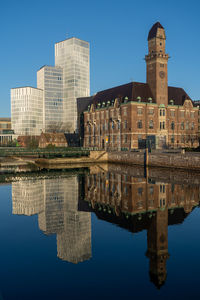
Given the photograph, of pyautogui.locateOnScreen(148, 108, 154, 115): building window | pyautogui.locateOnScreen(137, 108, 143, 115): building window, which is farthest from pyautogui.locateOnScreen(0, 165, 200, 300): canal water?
pyautogui.locateOnScreen(148, 108, 154, 115): building window

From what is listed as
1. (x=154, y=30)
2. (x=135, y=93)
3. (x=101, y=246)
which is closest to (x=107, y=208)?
(x=101, y=246)

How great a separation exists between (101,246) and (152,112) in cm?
→ 7390

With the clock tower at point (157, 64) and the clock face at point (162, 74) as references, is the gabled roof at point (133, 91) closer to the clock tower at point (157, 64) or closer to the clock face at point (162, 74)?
the clock tower at point (157, 64)

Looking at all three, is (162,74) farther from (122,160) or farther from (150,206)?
(150,206)

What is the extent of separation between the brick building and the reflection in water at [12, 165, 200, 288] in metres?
45.1

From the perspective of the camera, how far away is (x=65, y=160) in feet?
246

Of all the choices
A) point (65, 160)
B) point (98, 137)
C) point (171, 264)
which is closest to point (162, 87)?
point (98, 137)

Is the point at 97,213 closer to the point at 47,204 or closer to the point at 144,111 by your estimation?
the point at 47,204

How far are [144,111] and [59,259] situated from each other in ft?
245

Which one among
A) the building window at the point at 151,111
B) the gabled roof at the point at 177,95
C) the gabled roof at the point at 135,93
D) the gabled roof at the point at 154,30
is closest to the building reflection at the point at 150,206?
the building window at the point at 151,111

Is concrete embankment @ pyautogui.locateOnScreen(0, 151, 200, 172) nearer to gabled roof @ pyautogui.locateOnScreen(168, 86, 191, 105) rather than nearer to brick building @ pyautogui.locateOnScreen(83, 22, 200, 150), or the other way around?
brick building @ pyautogui.locateOnScreen(83, 22, 200, 150)

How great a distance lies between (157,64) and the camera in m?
86.3

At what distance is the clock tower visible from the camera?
283 feet

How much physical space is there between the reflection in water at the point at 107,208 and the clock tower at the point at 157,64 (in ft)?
170
